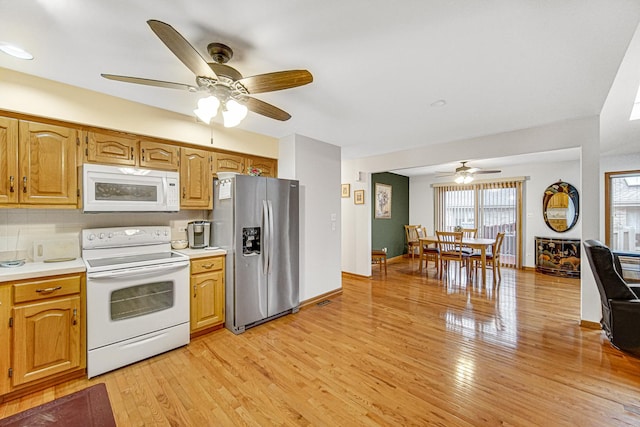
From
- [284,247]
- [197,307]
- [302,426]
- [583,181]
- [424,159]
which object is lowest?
[302,426]

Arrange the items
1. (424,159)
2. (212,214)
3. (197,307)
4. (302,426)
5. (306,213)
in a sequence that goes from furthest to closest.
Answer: (424,159)
(306,213)
(212,214)
(197,307)
(302,426)

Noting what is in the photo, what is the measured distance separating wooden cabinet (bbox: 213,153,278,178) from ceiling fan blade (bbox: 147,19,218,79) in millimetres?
1642

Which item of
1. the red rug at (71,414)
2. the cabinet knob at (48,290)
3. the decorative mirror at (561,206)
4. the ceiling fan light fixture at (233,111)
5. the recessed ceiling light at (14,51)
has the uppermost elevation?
the recessed ceiling light at (14,51)

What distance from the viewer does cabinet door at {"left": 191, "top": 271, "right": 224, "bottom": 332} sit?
9.12ft

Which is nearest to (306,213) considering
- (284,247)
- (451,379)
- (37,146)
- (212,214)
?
(284,247)

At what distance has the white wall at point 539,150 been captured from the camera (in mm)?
2979

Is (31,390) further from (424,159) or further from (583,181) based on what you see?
(583,181)

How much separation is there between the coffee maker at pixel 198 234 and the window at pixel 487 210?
627 cm

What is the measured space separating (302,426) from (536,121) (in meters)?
3.94

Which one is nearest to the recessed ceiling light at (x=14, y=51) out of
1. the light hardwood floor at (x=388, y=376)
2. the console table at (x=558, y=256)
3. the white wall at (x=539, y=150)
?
the light hardwood floor at (x=388, y=376)

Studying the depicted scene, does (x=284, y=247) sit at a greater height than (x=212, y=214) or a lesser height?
lesser

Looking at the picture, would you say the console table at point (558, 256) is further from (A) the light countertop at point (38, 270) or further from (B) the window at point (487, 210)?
(A) the light countertop at point (38, 270)

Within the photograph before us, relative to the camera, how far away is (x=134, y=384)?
2082mm

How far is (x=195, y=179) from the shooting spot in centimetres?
307
